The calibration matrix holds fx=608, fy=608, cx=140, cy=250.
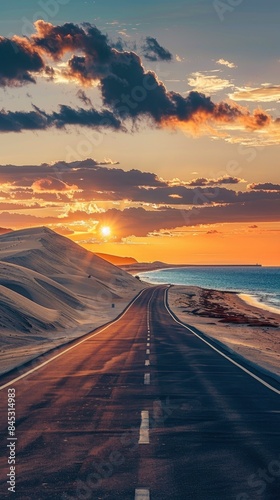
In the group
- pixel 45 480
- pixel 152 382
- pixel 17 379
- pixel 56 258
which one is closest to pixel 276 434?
pixel 45 480

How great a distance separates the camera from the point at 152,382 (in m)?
19.7

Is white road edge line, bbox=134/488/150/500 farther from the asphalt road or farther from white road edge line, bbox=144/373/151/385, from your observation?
white road edge line, bbox=144/373/151/385

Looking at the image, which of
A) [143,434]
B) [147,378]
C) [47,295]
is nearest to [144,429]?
[143,434]

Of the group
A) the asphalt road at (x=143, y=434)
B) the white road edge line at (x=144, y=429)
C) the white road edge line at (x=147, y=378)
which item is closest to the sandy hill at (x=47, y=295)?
the white road edge line at (x=147, y=378)

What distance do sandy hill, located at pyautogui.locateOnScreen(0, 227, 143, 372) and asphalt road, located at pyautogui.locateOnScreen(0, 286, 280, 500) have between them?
269 inches

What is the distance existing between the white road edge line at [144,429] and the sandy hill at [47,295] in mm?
11179

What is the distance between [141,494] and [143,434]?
147 inches

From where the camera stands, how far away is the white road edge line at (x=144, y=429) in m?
11.8

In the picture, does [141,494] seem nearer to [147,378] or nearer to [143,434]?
[143,434]

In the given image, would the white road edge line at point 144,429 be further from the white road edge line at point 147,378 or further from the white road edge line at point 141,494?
the white road edge line at point 147,378

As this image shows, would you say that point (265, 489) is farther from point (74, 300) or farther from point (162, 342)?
point (74, 300)

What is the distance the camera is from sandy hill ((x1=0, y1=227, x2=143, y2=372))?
1595 inches

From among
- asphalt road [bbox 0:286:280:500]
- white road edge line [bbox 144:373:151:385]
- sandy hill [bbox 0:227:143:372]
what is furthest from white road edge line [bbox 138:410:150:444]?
sandy hill [bbox 0:227:143:372]

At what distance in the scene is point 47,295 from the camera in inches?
2886
